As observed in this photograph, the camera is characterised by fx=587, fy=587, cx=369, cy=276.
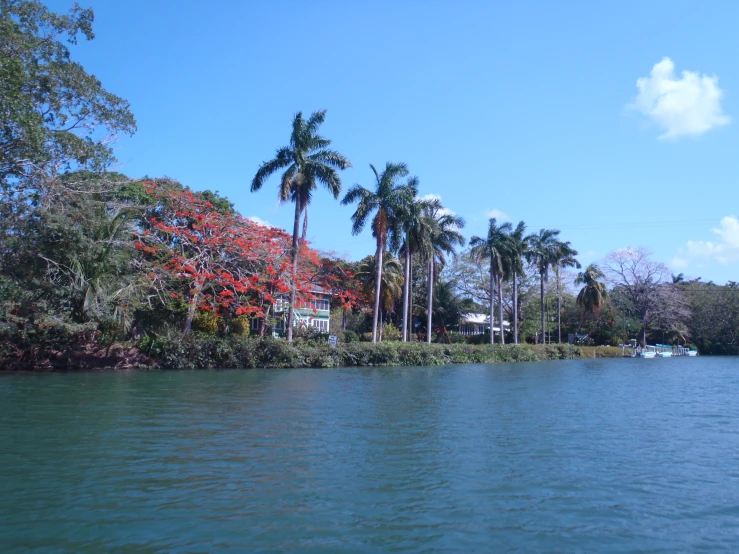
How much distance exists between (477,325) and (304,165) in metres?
45.4

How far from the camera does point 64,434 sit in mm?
12344

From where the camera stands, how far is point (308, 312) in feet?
149

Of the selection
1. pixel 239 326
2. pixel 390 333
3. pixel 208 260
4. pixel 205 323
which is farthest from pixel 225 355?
pixel 390 333

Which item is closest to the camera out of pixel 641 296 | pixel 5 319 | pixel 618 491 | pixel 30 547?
pixel 30 547

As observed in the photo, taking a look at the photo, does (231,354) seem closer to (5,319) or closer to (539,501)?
(5,319)

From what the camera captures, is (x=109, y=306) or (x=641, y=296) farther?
(x=641, y=296)

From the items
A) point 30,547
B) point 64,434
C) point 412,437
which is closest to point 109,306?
point 64,434

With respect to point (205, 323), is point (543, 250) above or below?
above

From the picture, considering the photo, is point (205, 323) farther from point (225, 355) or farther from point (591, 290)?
point (591, 290)

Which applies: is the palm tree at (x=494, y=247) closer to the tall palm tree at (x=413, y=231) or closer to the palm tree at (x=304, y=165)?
the tall palm tree at (x=413, y=231)

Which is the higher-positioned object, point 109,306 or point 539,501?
point 109,306

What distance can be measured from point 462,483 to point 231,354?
24.8 m

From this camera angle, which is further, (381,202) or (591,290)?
(591,290)

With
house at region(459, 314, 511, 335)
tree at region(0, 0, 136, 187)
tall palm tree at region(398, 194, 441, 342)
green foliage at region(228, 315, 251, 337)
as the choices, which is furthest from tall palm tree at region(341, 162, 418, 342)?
house at region(459, 314, 511, 335)
